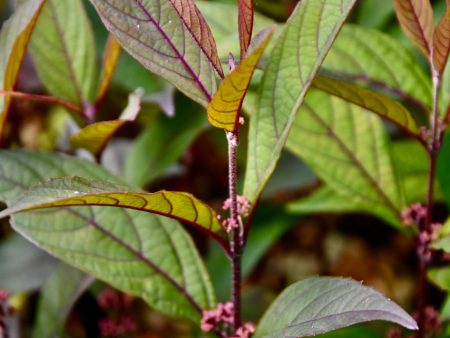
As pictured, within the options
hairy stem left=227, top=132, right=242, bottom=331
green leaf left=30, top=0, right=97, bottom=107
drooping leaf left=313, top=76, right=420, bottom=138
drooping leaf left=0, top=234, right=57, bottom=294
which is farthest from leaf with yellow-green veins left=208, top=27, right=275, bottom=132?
drooping leaf left=0, top=234, right=57, bottom=294

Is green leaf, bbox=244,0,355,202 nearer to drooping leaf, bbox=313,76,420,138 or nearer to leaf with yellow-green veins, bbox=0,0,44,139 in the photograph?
drooping leaf, bbox=313,76,420,138

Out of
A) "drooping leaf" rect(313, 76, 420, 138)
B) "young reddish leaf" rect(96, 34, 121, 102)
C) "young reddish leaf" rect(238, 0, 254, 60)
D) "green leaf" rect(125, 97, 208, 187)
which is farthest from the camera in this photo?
"green leaf" rect(125, 97, 208, 187)

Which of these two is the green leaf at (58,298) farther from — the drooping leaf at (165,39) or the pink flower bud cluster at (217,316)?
the drooping leaf at (165,39)

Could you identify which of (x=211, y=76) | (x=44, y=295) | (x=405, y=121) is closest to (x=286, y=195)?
(x=44, y=295)

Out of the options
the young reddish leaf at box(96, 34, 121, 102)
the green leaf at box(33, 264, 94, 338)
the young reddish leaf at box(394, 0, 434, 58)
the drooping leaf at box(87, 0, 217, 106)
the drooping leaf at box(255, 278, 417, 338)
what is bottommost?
the green leaf at box(33, 264, 94, 338)

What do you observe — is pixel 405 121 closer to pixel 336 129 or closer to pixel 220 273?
pixel 336 129

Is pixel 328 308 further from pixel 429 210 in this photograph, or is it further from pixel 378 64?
pixel 378 64

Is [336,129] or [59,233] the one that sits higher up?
[336,129]
